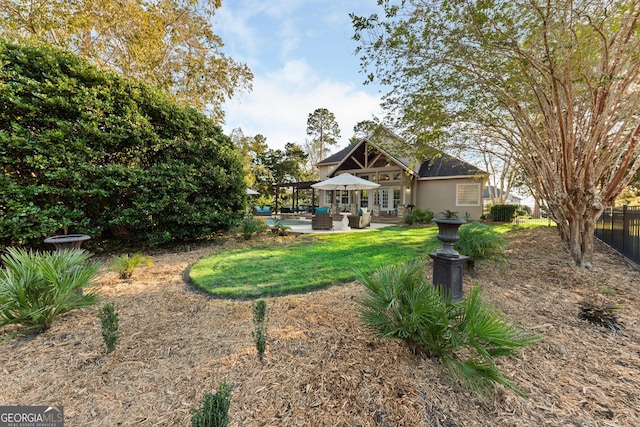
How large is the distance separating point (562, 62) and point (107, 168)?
969cm

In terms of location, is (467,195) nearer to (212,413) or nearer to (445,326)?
(445,326)

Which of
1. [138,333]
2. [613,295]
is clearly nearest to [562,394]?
[613,295]

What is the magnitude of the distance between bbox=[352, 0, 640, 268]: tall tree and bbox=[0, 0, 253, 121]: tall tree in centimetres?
780

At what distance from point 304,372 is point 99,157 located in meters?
6.73

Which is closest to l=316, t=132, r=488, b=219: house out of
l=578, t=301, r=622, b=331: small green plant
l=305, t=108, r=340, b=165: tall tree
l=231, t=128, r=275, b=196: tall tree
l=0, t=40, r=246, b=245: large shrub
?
l=0, t=40, r=246, b=245: large shrub

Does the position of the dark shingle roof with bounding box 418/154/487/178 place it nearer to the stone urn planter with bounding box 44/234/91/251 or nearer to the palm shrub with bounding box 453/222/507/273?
the palm shrub with bounding box 453/222/507/273

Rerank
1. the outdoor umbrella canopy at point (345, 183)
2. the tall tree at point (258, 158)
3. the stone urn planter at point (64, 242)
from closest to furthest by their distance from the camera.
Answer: the stone urn planter at point (64, 242) → the outdoor umbrella canopy at point (345, 183) → the tall tree at point (258, 158)

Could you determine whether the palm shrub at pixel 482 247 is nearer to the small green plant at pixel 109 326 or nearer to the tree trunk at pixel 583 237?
the tree trunk at pixel 583 237

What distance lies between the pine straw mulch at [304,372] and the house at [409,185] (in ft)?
44.5

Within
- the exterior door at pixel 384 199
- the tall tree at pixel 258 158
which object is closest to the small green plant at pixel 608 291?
the exterior door at pixel 384 199

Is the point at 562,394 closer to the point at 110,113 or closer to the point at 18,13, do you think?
the point at 110,113

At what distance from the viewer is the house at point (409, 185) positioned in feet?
52.3

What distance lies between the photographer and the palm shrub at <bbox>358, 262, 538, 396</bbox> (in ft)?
5.92

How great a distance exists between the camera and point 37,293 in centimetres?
267
